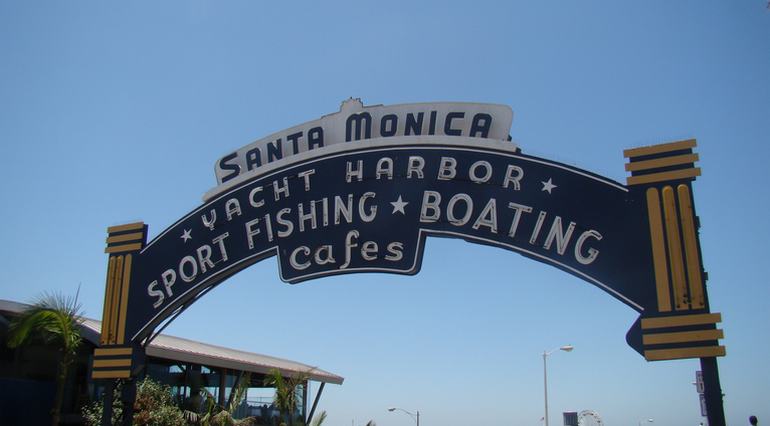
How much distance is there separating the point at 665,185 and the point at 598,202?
1.05 metres

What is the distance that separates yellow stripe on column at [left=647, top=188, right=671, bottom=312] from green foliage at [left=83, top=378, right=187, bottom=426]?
1265 centimetres

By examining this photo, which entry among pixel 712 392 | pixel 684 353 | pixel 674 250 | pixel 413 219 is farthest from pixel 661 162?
pixel 413 219

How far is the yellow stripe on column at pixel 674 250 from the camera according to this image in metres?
10.5

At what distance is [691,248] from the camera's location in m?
10.7

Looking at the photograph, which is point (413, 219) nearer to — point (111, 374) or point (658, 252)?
point (658, 252)

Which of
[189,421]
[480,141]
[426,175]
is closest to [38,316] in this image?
[189,421]

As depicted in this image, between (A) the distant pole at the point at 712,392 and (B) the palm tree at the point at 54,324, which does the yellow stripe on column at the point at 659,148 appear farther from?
(B) the palm tree at the point at 54,324

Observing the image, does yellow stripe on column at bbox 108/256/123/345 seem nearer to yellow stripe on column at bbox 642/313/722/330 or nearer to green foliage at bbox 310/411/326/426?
green foliage at bbox 310/411/326/426

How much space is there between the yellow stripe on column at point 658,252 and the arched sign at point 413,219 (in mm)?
17

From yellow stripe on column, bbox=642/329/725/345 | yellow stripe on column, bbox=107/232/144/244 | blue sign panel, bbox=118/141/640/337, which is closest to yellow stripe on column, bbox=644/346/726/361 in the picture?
yellow stripe on column, bbox=642/329/725/345

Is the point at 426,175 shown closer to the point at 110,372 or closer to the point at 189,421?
the point at 110,372

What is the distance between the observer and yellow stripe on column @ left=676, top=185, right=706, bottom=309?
409 inches

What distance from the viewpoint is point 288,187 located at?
1427 centimetres

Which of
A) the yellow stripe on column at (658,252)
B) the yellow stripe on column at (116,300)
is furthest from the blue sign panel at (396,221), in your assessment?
the yellow stripe on column at (116,300)
